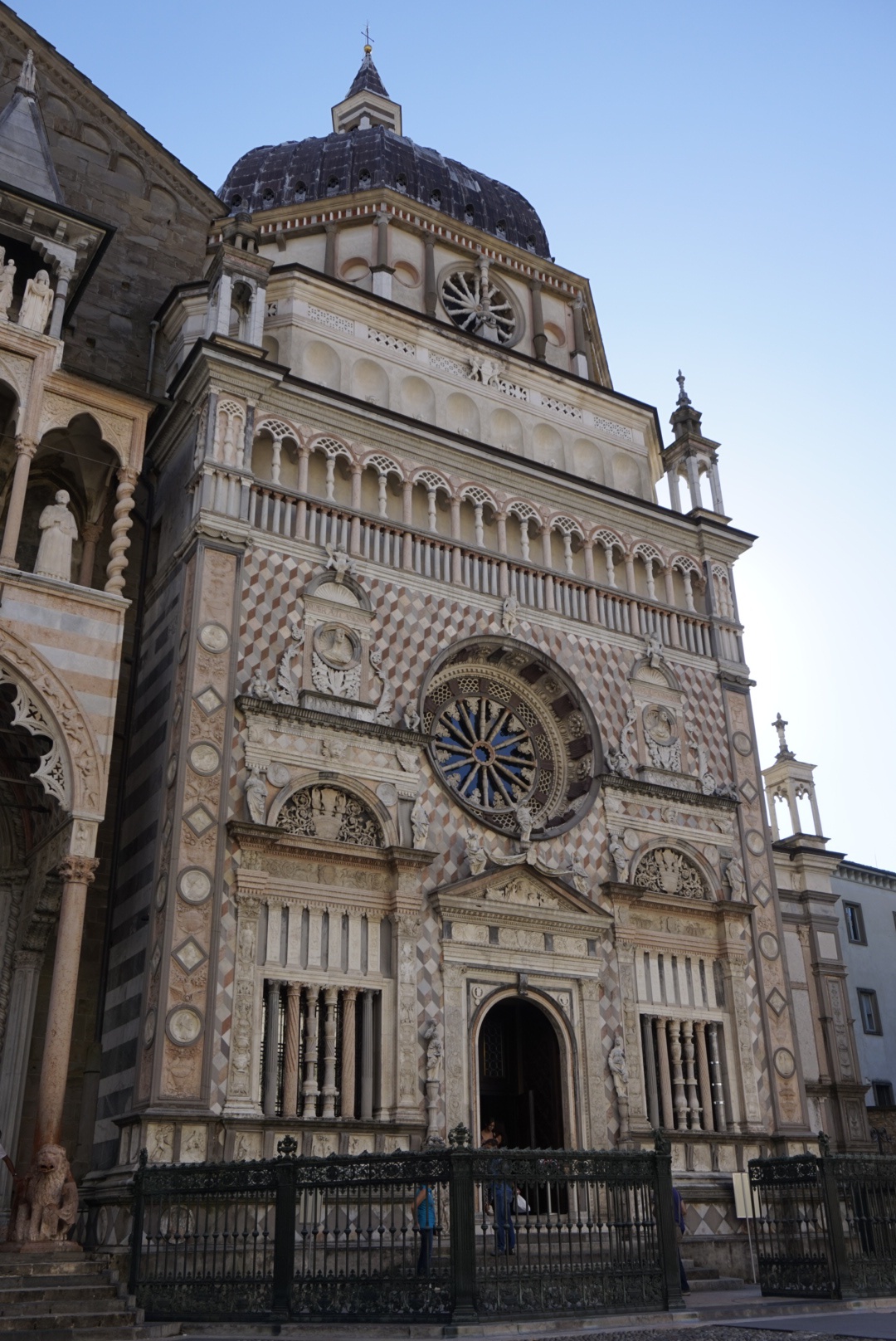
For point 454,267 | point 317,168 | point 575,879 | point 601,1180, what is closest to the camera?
point 601,1180

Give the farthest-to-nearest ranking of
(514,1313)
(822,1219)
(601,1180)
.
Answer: (822,1219) → (601,1180) → (514,1313)

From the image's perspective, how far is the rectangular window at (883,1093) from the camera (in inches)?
1216

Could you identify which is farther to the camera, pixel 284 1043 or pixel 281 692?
pixel 281 692

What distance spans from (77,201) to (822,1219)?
2030cm

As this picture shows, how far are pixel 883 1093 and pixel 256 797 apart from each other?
22.2m

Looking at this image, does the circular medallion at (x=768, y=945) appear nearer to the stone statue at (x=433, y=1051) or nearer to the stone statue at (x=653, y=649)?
the stone statue at (x=653, y=649)

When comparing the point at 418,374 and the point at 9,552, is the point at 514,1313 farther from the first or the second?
the point at 418,374

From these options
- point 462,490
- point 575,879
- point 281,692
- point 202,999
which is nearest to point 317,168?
point 462,490

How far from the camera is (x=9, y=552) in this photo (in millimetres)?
15250

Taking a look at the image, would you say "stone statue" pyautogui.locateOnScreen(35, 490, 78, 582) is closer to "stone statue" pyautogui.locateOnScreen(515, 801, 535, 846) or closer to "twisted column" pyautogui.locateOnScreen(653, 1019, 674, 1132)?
"stone statue" pyautogui.locateOnScreen(515, 801, 535, 846)

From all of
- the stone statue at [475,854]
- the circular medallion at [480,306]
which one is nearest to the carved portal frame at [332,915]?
the stone statue at [475,854]

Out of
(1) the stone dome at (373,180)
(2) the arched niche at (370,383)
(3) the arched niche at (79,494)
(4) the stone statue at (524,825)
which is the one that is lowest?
(4) the stone statue at (524,825)

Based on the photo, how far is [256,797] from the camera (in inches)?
640

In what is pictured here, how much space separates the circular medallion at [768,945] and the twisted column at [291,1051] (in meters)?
8.50
